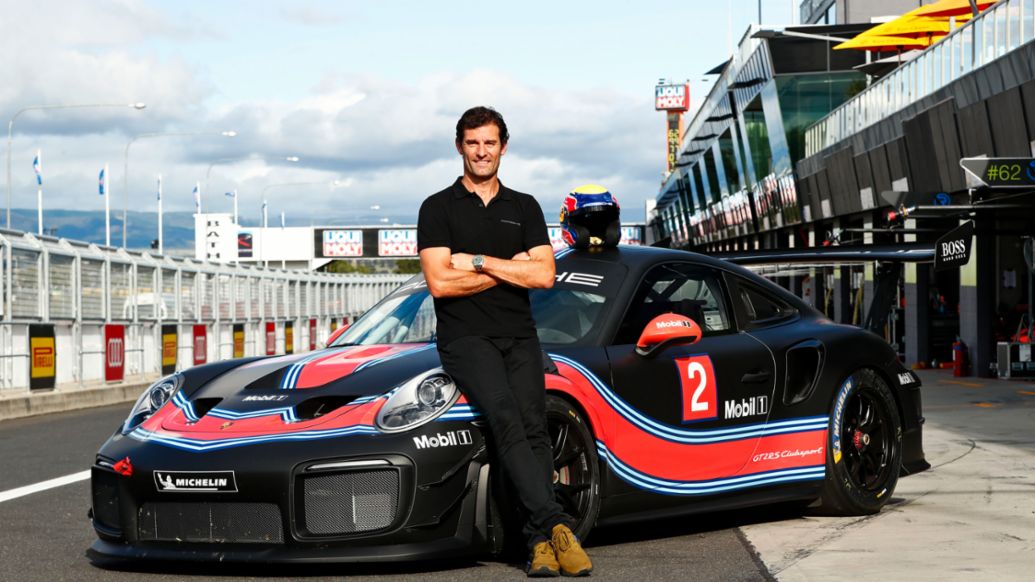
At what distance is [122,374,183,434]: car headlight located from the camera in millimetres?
6289

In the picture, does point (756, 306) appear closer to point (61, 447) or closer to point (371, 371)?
point (371, 371)

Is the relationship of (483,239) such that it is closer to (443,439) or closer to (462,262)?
(462,262)

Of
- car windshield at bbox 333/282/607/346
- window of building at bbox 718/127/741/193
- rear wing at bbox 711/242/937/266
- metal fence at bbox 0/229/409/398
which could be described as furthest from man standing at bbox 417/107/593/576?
window of building at bbox 718/127/741/193

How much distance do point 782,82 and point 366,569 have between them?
43.0m

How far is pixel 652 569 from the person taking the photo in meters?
5.94

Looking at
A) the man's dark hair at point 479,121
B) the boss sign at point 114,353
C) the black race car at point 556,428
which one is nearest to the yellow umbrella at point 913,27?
the boss sign at point 114,353

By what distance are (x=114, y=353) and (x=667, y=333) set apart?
1974 cm

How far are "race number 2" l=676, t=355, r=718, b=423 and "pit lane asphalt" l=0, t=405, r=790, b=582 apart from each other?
57cm

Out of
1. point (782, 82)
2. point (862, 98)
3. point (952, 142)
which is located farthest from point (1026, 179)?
point (782, 82)

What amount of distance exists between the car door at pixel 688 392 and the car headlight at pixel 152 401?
186 cm

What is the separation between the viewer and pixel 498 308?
19.3 feet

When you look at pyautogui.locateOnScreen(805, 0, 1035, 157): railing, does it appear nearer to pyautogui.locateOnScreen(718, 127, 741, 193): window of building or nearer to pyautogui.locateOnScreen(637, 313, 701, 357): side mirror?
pyautogui.locateOnScreen(637, 313, 701, 357): side mirror

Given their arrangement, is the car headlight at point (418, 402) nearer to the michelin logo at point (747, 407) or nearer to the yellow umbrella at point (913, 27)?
the michelin logo at point (747, 407)

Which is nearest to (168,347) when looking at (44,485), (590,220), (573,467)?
(44,485)
